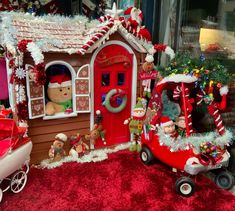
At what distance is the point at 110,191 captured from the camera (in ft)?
6.35

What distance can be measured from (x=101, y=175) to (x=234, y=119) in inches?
45.7

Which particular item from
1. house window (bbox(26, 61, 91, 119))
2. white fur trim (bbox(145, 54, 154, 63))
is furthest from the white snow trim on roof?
house window (bbox(26, 61, 91, 119))

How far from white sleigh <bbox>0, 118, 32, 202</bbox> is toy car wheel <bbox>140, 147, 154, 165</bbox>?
966 millimetres

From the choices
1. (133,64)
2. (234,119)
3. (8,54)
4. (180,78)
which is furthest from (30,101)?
(234,119)

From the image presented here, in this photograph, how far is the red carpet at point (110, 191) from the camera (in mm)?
1788

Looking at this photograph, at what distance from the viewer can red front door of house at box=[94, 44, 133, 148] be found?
2381 millimetres

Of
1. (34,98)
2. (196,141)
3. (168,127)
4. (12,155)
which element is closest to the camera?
(12,155)

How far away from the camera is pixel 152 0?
9.45 feet

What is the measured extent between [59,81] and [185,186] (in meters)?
1.31

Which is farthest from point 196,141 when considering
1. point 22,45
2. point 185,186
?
point 22,45

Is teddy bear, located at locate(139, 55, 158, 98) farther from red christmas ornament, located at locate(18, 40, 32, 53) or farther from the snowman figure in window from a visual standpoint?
red christmas ornament, located at locate(18, 40, 32, 53)

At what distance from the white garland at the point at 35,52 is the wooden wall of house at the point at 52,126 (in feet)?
0.65

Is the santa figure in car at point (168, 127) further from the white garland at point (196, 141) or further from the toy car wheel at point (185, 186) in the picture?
the toy car wheel at point (185, 186)

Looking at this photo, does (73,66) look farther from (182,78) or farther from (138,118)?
(182,78)
